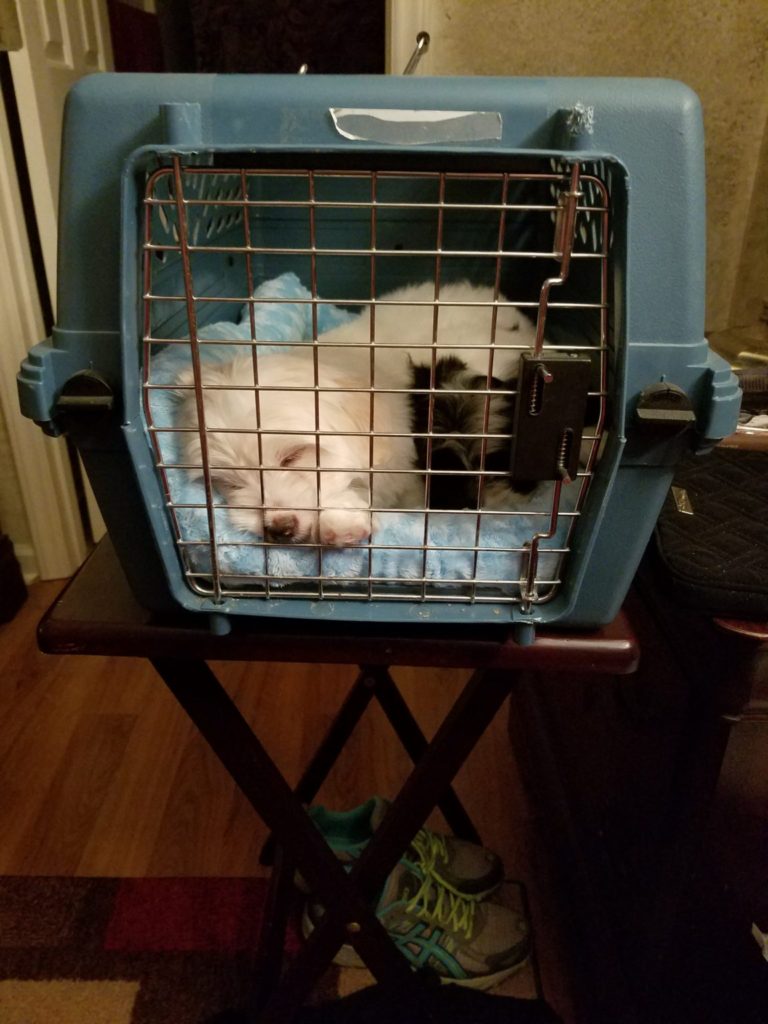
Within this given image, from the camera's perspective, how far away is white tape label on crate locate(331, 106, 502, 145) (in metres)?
0.49

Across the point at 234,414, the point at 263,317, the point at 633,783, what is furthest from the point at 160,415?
the point at 633,783

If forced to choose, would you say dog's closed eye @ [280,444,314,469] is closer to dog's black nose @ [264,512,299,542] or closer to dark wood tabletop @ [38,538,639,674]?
dog's black nose @ [264,512,299,542]

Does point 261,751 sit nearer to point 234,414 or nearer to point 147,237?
point 234,414

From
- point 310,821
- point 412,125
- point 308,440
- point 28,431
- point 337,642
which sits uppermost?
point 412,125

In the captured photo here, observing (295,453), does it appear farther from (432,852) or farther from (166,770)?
(166,770)

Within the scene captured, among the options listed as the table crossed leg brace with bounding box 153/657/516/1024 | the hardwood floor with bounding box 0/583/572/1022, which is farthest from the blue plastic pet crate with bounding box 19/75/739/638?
the hardwood floor with bounding box 0/583/572/1022

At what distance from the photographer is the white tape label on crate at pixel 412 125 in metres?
0.49

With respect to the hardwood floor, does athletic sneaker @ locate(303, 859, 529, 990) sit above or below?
above

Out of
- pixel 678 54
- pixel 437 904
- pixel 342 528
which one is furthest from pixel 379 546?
pixel 678 54

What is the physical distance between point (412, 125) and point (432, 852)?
3.43 ft

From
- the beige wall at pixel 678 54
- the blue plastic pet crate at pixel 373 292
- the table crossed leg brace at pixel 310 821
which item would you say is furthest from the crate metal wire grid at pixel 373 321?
the beige wall at pixel 678 54

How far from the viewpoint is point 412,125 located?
489mm

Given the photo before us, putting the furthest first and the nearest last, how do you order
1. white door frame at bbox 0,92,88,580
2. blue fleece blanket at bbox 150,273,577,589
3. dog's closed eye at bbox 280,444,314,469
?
white door frame at bbox 0,92,88,580 → dog's closed eye at bbox 280,444,314,469 → blue fleece blanket at bbox 150,273,577,589

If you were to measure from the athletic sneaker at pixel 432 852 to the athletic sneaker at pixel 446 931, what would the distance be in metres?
0.02
